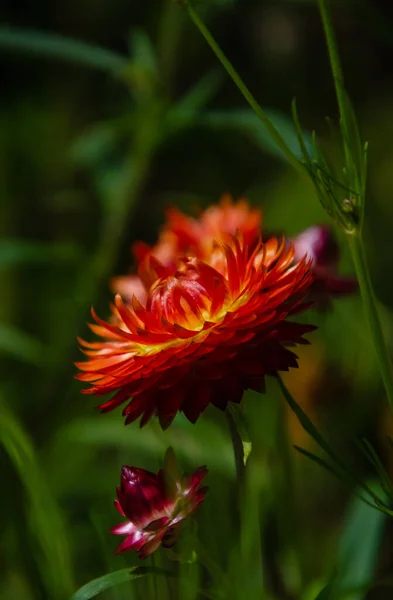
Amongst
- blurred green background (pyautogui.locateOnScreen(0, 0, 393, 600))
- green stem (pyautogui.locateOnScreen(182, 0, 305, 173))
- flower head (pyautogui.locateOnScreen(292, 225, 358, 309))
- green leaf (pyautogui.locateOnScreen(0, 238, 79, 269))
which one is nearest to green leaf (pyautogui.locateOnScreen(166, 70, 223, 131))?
blurred green background (pyautogui.locateOnScreen(0, 0, 393, 600))

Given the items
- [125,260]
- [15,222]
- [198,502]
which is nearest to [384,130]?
[125,260]

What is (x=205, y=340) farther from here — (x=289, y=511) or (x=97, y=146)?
(x=97, y=146)

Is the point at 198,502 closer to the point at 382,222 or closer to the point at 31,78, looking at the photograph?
the point at 382,222

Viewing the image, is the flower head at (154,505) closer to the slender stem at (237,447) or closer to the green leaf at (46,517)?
the slender stem at (237,447)

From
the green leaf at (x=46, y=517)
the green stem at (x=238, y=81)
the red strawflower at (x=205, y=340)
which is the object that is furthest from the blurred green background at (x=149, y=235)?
the green stem at (x=238, y=81)

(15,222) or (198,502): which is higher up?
(15,222)
